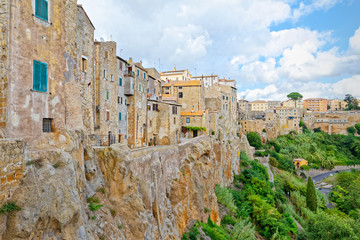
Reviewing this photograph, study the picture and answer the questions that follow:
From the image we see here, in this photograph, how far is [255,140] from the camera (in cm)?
7438

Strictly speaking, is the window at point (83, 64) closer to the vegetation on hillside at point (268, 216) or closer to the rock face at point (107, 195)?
the rock face at point (107, 195)

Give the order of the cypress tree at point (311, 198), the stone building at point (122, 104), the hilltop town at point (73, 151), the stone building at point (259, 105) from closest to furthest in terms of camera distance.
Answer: the hilltop town at point (73, 151), the stone building at point (122, 104), the cypress tree at point (311, 198), the stone building at point (259, 105)

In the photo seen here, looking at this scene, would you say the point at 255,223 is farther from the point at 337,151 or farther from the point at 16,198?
the point at 337,151

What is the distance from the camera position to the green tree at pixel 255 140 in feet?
241

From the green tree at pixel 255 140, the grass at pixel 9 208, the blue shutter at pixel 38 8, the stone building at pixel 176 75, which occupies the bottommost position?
the green tree at pixel 255 140

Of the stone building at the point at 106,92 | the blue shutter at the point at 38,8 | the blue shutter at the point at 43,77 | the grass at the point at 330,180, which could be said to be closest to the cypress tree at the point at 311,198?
the grass at the point at 330,180

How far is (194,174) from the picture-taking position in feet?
85.5

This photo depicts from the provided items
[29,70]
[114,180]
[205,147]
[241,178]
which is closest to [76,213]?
[114,180]

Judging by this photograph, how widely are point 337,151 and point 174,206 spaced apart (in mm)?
91431

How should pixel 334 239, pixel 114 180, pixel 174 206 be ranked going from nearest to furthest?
pixel 114 180 < pixel 174 206 < pixel 334 239

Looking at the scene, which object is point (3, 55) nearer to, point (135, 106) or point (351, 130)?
point (135, 106)

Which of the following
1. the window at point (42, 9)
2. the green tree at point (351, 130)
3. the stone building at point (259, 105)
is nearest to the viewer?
the window at point (42, 9)

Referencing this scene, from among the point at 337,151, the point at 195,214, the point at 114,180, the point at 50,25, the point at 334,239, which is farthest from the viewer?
the point at 337,151

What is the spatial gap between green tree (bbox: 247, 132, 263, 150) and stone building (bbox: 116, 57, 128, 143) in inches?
2151
